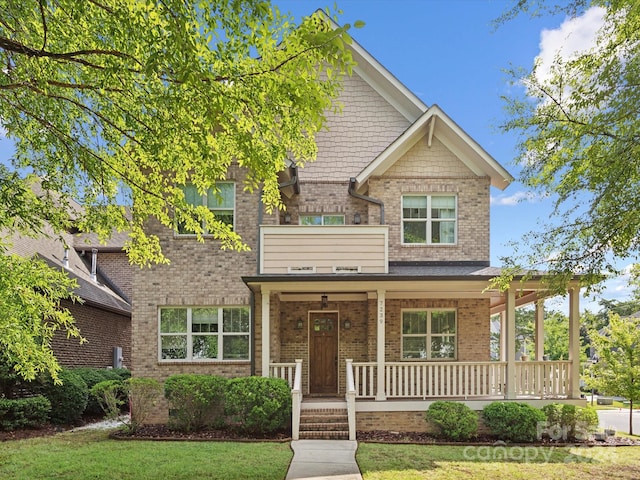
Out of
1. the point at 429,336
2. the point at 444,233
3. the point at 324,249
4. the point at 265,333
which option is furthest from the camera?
the point at 444,233

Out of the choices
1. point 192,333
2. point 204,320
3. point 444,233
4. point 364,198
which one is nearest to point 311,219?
point 364,198

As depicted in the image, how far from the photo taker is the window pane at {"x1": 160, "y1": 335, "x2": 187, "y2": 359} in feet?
Result: 42.2

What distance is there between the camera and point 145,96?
6277mm

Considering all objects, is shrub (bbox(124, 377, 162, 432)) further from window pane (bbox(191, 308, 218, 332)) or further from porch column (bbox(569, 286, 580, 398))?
Answer: porch column (bbox(569, 286, 580, 398))

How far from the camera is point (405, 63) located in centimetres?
1547

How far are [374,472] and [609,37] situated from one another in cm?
764

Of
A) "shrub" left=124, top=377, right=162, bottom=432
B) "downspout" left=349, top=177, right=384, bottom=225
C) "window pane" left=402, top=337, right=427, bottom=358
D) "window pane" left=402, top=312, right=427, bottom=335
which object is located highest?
"downspout" left=349, top=177, right=384, bottom=225

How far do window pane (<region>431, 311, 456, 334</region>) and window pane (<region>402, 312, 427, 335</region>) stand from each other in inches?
10.0

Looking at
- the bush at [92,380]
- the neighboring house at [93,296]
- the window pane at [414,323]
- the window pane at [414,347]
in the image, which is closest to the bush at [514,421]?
the window pane at [414,347]

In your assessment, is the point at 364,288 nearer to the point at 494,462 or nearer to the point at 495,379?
the point at 495,379

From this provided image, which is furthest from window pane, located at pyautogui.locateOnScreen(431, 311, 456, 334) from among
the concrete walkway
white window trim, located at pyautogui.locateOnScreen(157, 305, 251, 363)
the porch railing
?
white window trim, located at pyautogui.locateOnScreen(157, 305, 251, 363)

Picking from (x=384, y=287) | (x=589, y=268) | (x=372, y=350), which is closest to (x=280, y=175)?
(x=384, y=287)

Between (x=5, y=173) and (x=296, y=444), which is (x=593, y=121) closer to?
(x=296, y=444)

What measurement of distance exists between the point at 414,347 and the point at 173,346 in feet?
21.5
